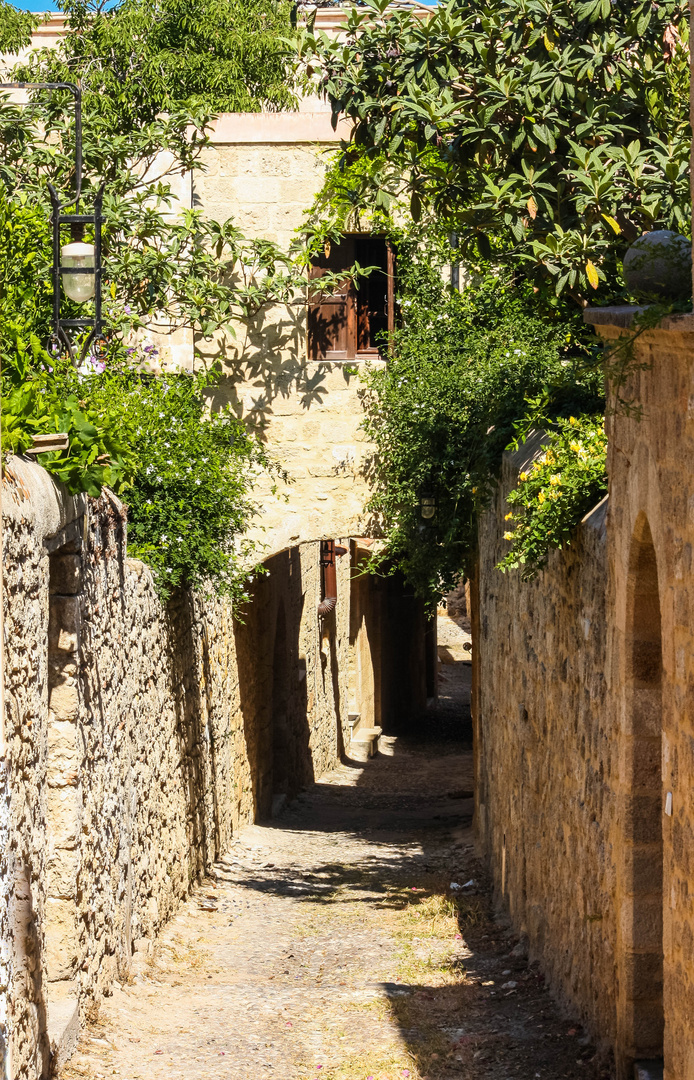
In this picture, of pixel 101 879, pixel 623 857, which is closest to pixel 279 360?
pixel 101 879

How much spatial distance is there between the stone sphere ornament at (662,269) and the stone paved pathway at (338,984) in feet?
10.7

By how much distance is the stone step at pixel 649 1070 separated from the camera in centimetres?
466

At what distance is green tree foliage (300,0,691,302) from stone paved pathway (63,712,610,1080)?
3846 millimetres

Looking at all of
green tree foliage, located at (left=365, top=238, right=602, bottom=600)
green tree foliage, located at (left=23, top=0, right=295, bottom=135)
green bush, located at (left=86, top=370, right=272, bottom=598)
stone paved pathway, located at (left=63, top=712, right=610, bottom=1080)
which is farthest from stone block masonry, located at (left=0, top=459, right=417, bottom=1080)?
green tree foliage, located at (left=23, top=0, right=295, bottom=135)

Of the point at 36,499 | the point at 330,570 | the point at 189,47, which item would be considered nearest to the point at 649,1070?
the point at 36,499

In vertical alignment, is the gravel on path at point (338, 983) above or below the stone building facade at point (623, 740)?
below

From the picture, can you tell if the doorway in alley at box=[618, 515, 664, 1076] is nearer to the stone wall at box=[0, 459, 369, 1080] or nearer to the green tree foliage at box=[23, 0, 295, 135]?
the stone wall at box=[0, 459, 369, 1080]

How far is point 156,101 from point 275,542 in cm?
452

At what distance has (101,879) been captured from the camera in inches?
247

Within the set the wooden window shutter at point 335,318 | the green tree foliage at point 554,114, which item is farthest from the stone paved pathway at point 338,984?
the wooden window shutter at point 335,318

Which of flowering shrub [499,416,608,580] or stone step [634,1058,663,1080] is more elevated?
flowering shrub [499,416,608,580]

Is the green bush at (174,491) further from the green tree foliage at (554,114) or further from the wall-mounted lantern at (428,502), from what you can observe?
the green tree foliage at (554,114)

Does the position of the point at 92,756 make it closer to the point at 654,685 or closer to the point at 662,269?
the point at 654,685

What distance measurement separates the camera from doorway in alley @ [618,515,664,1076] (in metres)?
4.81
